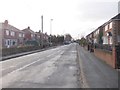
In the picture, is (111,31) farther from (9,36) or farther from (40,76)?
(9,36)

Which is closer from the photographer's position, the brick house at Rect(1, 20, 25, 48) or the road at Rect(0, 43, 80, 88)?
the road at Rect(0, 43, 80, 88)

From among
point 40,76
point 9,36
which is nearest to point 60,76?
point 40,76

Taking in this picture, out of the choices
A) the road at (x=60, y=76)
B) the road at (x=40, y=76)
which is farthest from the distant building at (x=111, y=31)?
the road at (x=40, y=76)

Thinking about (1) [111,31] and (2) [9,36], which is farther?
(2) [9,36]

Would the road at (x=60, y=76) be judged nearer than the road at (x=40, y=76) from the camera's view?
Yes

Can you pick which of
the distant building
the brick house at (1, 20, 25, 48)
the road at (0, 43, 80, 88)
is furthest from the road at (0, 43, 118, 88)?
the brick house at (1, 20, 25, 48)

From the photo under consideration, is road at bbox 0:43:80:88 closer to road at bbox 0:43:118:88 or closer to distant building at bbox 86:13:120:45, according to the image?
road at bbox 0:43:118:88

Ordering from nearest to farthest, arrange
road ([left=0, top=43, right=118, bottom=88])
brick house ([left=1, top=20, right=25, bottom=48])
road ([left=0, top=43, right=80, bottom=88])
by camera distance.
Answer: road ([left=0, top=43, right=118, bottom=88]), road ([left=0, top=43, right=80, bottom=88]), brick house ([left=1, top=20, right=25, bottom=48])

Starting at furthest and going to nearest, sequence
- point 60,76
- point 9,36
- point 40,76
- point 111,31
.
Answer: point 9,36 → point 111,31 → point 60,76 → point 40,76

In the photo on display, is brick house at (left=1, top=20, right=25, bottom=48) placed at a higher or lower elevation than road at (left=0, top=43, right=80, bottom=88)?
higher

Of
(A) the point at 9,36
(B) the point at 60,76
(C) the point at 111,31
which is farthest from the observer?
(A) the point at 9,36

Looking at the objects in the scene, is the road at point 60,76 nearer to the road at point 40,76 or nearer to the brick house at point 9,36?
the road at point 40,76

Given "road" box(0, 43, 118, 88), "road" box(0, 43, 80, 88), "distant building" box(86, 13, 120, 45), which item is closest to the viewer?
"road" box(0, 43, 118, 88)

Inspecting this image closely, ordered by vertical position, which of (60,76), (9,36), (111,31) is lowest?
(60,76)
